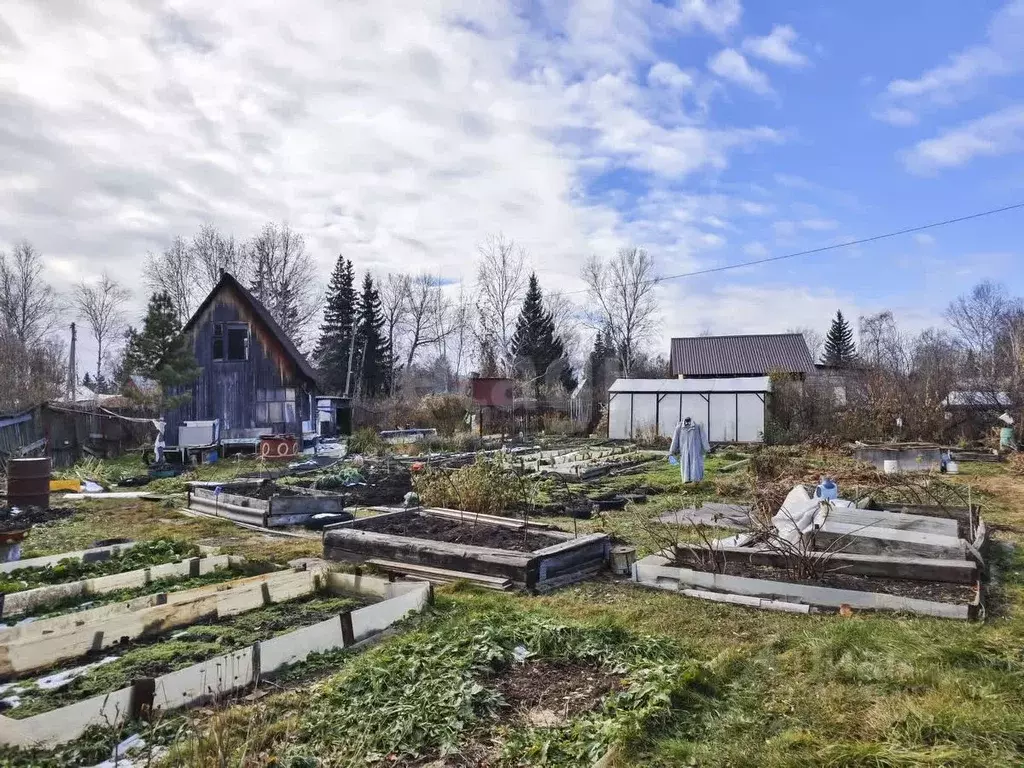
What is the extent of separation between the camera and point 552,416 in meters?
31.5

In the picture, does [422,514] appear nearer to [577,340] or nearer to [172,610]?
[172,610]

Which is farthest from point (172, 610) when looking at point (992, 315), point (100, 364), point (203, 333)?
point (992, 315)

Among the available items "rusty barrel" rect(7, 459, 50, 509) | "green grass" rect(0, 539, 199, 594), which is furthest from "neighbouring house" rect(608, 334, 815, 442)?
"green grass" rect(0, 539, 199, 594)

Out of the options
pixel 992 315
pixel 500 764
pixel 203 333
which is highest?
pixel 992 315

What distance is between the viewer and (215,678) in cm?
371

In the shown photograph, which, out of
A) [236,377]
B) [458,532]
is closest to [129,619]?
[458,532]

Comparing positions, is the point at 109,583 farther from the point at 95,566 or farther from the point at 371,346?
the point at 371,346

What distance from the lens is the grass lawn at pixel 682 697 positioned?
2.94m

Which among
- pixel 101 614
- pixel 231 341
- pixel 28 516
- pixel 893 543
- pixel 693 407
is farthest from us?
pixel 693 407

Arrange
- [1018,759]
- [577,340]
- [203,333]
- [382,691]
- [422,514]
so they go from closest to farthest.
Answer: [1018,759]
[382,691]
[422,514]
[203,333]
[577,340]

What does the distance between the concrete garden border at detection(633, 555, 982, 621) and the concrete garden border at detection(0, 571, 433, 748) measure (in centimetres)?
216

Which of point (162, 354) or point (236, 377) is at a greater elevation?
point (162, 354)

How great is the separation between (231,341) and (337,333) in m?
23.4

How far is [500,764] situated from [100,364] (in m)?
53.5
